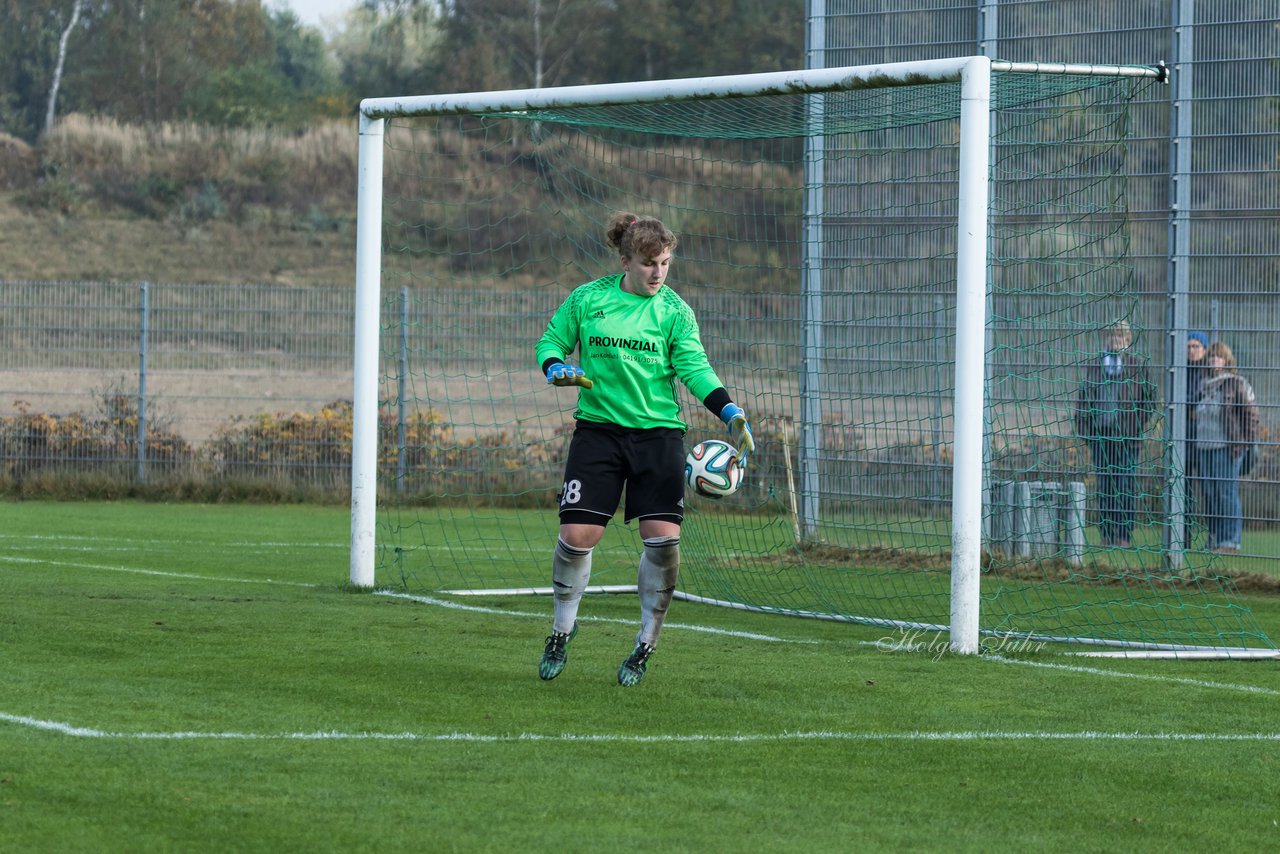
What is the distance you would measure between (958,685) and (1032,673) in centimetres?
61

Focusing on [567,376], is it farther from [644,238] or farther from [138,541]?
[138,541]

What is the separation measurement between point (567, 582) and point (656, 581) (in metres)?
0.39

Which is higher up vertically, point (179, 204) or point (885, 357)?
point (179, 204)

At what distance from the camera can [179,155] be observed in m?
46.7

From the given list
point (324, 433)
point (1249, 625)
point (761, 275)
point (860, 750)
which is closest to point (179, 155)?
point (324, 433)

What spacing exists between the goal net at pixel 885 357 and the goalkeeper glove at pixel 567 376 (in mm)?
2750

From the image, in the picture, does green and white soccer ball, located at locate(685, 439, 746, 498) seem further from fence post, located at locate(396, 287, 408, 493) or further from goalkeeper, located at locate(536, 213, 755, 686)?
fence post, located at locate(396, 287, 408, 493)

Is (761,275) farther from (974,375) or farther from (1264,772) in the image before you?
(1264,772)

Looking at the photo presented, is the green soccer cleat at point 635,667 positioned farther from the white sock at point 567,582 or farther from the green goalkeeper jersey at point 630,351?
the green goalkeeper jersey at point 630,351

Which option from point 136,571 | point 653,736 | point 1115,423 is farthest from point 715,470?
point 1115,423

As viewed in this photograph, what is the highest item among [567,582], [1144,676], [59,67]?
[59,67]

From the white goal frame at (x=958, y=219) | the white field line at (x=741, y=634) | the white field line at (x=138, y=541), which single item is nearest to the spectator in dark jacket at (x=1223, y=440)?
the white goal frame at (x=958, y=219)

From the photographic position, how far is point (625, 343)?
7.47m

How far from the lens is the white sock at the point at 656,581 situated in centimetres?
756
